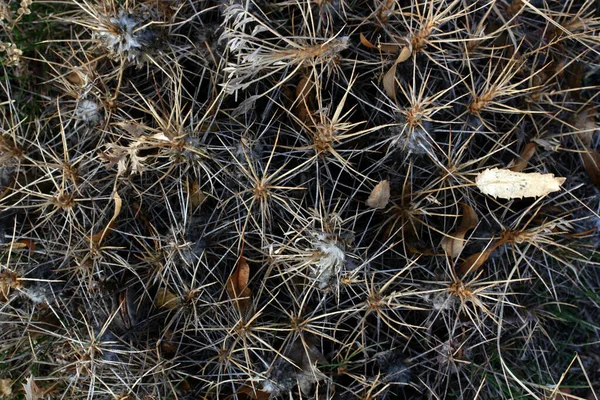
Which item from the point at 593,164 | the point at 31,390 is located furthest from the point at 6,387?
the point at 593,164

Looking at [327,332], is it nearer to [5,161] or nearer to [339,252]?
[339,252]

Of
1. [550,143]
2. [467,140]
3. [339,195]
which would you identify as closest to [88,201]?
[339,195]

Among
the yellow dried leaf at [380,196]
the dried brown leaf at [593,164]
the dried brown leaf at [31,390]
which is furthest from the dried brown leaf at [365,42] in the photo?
the dried brown leaf at [31,390]

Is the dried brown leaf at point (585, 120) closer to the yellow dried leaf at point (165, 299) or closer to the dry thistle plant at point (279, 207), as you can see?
the dry thistle plant at point (279, 207)

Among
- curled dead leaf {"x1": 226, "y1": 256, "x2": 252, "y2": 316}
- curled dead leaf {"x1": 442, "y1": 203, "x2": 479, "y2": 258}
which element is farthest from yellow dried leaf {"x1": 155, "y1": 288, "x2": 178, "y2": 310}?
curled dead leaf {"x1": 442, "y1": 203, "x2": 479, "y2": 258}

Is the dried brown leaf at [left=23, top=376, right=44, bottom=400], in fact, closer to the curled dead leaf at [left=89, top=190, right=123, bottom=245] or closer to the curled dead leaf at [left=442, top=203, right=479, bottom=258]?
the curled dead leaf at [left=89, top=190, right=123, bottom=245]

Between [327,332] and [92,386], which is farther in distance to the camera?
[327,332]
